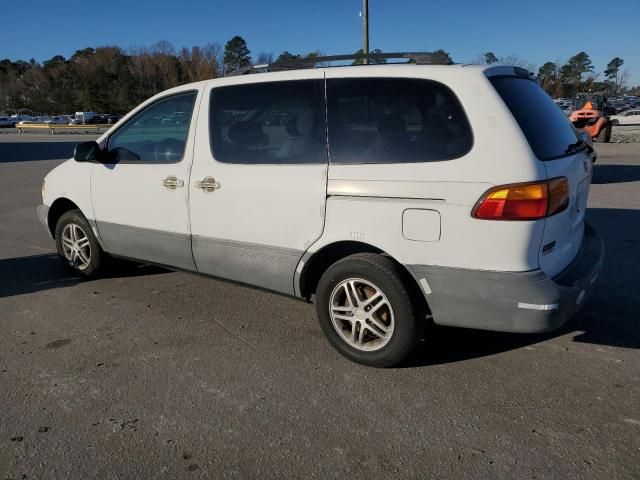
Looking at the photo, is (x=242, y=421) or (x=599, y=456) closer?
(x=599, y=456)

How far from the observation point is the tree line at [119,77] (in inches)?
3184

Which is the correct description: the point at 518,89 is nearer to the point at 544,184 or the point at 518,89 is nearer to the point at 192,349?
the point at 544,184

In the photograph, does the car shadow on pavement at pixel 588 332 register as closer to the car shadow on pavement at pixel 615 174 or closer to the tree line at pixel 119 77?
the car shadow on pavement at pixel 615 174

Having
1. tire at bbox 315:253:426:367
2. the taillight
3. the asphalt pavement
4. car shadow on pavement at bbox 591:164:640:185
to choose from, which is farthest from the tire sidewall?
car shadow on pavement at bbox 591:164:640:185

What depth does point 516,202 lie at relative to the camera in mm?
2855

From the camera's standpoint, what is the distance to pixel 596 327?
13.2 feet

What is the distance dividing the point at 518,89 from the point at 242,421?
8.35ft

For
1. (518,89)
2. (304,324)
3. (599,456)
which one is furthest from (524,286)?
(304,324)

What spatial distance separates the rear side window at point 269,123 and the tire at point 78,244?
75.3 inches

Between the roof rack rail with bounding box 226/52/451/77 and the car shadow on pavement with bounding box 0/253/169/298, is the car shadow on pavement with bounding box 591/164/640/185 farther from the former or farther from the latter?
the car shadow on pavement with bounding box 0/253/169/298

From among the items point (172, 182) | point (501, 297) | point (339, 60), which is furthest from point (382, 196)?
point (172, 182)

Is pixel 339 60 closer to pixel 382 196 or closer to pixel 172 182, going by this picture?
pixel 382 196

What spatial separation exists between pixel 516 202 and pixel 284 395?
5.60 ft

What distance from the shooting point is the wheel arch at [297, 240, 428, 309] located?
328 centimetres
